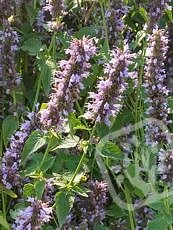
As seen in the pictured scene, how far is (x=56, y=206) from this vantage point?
190cm

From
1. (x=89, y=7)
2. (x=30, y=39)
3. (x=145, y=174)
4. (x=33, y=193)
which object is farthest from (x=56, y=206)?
(x=89, y=7)

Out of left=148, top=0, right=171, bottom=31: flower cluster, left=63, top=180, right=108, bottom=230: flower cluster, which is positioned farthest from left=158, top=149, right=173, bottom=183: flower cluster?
left=148, top=0, right=171, bottom=31: flower cluster

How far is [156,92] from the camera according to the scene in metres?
2.04

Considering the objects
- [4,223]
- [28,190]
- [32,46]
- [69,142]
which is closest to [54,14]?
[32,46]

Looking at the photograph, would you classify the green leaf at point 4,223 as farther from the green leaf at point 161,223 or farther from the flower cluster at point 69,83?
the green leaf at point 161,223

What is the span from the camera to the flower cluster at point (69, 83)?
5.91 feet

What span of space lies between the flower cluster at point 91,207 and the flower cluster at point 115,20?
55cm

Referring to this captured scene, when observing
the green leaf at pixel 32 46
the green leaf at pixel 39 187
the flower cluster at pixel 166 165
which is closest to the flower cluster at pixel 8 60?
the green leaf at pixel 32 46

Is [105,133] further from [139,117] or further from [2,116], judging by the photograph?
[2,116]

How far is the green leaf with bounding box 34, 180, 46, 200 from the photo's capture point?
1863 millimetres

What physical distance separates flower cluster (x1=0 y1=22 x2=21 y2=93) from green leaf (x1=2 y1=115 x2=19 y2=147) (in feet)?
0.33

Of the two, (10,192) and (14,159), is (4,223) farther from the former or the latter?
(14,159)

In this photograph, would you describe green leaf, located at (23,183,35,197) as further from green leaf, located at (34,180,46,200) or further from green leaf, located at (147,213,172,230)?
green leaf, located at (147,213,172,230)

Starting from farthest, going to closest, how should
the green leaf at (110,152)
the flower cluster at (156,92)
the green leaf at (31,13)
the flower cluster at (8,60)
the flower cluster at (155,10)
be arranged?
the green leaf at (31,13) → the flower cluster at (155,10) → the flower cluster at (8,60) → the flower cluster at (156,92) → the green leaf at (110,152)
